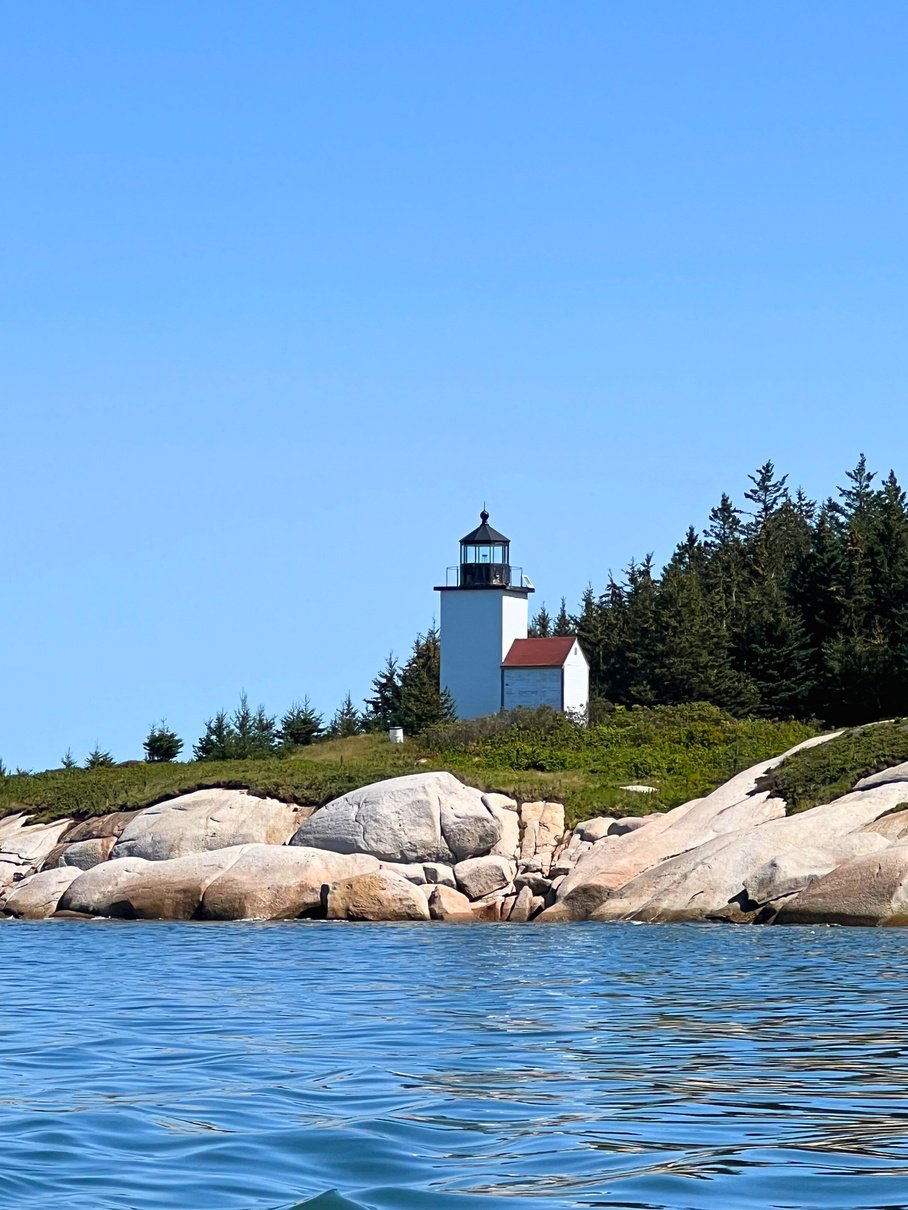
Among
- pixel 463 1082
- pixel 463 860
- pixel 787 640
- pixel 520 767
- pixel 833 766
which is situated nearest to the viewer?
pixel 463 1082

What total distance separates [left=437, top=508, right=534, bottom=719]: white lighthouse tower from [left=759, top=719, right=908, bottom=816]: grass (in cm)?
1818

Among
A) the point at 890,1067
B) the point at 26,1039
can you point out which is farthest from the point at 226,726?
the point at 890,1067

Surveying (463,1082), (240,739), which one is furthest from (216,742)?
(463,1082)

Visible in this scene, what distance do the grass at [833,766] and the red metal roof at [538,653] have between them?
1685 centimetres

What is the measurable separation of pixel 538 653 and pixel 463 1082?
129ft

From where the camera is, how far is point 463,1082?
1013cm

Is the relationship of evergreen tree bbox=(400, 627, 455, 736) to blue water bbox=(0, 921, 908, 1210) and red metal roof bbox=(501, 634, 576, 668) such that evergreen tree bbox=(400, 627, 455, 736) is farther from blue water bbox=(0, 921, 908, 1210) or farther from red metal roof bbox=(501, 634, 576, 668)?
blue water bbox=(0, 921, 908, 1210)

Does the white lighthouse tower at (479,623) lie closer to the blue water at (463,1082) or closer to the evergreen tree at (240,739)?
the evergreen tree at (240,739)

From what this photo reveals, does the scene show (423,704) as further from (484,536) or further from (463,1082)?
(463,1082)

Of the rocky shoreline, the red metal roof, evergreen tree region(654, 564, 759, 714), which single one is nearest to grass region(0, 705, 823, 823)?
the rocky shoreline

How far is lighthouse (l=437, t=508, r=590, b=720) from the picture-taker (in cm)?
4884

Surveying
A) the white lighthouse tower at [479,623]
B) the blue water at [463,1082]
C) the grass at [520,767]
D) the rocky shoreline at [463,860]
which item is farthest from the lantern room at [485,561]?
the blue water at [463,1082]

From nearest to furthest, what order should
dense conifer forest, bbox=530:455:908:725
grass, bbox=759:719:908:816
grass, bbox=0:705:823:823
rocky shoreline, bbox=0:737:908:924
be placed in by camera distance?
rocky shoreline, bbox=0:737:908:924
grass, bbox=759:719:908:816
grass, bbox=0:705:823:823
dense conifer forest, bbox=530:455:908:725

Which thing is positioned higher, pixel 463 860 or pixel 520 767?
pixel 520 767
